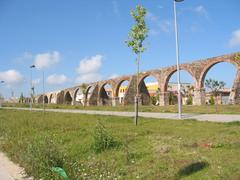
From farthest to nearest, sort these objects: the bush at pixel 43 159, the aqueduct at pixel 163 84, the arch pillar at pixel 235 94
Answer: the aqueduct at pixel 163 84
the arch pillar at pixel 235 94
the bush at pixel 43 159

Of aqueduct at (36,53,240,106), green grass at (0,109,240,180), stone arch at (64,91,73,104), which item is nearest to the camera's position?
green grass at (0,109,240,180)

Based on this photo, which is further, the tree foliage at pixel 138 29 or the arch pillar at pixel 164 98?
the arch pillar at pixel 164 98

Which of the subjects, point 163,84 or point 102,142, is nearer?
point 102,142

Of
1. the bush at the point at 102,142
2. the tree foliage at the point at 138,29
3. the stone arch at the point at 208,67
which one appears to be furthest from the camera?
the stone arch at the point at 208,67

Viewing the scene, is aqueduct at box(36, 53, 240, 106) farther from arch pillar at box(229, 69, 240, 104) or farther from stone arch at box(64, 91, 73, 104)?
stone arch at box(64, 91, 73, 104)

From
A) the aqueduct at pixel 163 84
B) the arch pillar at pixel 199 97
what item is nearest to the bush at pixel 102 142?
the aqueduct at pixel 163 84

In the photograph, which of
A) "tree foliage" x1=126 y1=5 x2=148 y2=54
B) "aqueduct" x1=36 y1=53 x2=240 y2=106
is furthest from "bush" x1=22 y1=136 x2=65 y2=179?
"aqueduct" x1=36 y1=53 x2=240 y2=106

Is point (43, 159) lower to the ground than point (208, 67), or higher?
lower

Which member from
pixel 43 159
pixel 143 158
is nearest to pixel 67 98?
pixel 143 158

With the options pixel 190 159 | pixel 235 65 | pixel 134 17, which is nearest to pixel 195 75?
pixel 235 65

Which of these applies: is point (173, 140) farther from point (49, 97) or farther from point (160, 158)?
point (49, 97)

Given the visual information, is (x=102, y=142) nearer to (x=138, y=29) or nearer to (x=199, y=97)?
(x=138, y=29)

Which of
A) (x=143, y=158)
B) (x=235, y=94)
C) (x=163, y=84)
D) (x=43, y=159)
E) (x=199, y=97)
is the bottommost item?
(x=143, y=158)

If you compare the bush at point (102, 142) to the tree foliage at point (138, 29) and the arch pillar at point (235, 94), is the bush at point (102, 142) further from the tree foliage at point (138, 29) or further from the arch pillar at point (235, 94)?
the arch pillar at point (235, 94)
